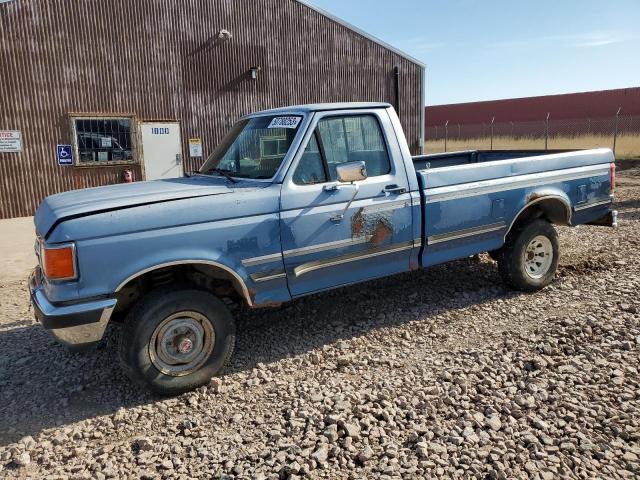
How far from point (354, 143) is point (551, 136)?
2918 centimetres

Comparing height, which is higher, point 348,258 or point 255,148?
point 255,148

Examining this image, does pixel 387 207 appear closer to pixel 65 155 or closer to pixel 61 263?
pixel 61 263

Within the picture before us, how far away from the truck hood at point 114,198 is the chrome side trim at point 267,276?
68cm

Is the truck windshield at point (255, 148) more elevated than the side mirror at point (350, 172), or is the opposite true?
the truck windshield at point (255, 148)

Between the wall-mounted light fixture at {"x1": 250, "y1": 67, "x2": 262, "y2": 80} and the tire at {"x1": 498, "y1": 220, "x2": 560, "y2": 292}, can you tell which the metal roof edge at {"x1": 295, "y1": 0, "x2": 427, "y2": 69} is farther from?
the tire at {"x1": 498, "y1": 220, "x2": 560, "y2": 292}

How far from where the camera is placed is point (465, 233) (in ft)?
16.6

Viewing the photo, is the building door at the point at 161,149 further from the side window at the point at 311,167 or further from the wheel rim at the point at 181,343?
the wheel rim at the point at 181,343

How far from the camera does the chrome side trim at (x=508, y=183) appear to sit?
190 inches

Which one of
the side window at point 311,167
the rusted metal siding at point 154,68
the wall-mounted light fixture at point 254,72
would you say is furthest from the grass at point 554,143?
the side window at point 311,167

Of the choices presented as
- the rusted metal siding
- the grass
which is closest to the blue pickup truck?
the rusted metal siding

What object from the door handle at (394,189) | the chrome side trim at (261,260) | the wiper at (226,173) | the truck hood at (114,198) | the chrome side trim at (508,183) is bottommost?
the chrome side trim at (261,260)

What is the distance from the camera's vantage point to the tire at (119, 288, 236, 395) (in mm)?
3600

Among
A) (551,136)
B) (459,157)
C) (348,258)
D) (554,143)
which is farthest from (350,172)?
(551,136)

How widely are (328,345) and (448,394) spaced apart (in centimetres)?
127
